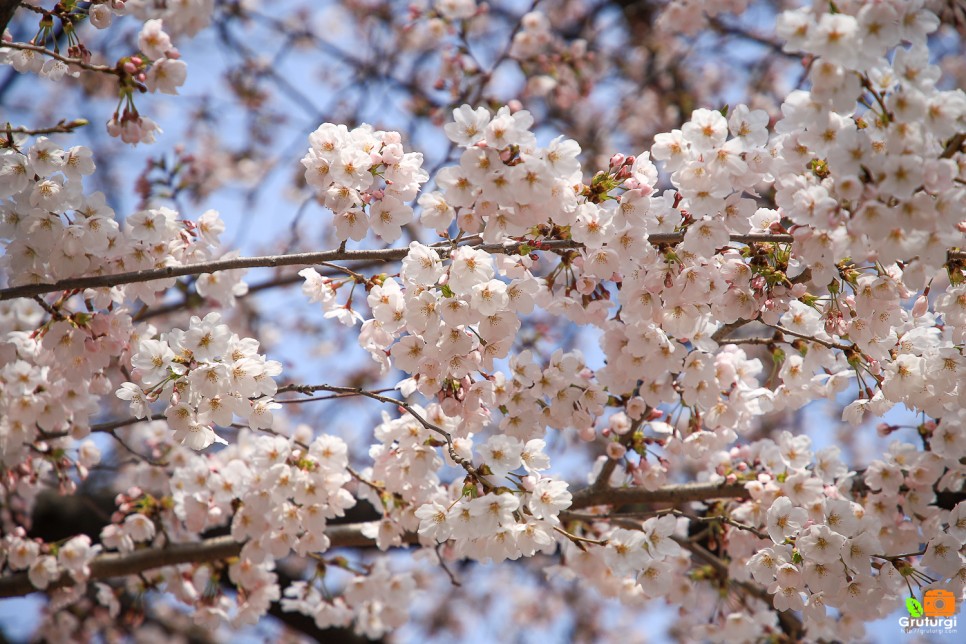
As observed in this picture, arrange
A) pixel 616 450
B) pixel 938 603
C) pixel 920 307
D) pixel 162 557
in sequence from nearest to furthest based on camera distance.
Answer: pixel 920 307, pixel 938 603, pixel 616 450, pixel 162 557

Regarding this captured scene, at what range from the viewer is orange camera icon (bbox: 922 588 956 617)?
238 cm

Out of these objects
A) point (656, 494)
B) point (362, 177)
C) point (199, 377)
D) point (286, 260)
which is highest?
point (362, 177)

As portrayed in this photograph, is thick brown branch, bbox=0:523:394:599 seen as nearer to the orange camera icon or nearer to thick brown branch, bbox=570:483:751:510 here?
thick brown branch, bbox=570:483:751:510

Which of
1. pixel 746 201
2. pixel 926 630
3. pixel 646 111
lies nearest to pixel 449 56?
pixel 646 111

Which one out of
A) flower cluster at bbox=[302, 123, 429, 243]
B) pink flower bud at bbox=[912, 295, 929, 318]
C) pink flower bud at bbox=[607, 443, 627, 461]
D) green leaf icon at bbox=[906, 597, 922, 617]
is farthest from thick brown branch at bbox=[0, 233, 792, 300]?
green leaf icon at bbox=[906, 597, 922, 617]

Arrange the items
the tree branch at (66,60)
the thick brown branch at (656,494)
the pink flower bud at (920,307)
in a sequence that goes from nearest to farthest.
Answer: the tree branch at (66,60)
the pink flower bud at (920,307)
the thick brown branch at (656,494)

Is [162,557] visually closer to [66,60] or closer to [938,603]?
[66,60]

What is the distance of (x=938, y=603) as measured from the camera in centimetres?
245

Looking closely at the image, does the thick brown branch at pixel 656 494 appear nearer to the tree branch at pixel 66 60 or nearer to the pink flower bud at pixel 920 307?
the pink flower bud at pixel 920 307

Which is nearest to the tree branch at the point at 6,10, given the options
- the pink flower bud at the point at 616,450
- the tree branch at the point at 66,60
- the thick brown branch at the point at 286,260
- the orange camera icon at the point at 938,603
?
the tree branch at the point at 66,60

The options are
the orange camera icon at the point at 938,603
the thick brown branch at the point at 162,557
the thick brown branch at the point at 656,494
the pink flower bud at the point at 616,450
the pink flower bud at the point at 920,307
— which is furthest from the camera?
the thick brown branch at the point at 162,557

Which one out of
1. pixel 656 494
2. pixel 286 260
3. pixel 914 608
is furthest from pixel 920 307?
pixel 286 260

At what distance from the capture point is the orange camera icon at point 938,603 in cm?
238

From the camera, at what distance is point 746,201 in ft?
7.00
